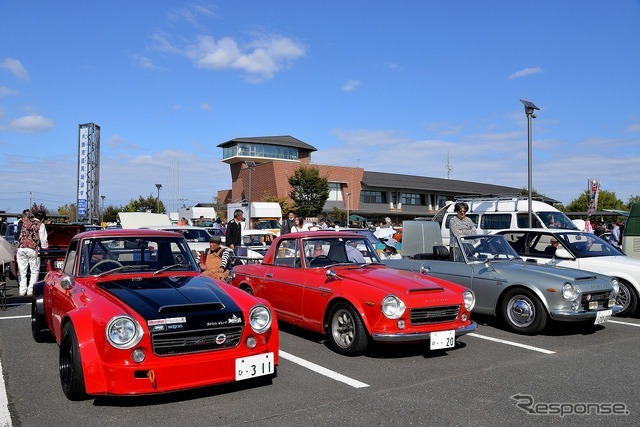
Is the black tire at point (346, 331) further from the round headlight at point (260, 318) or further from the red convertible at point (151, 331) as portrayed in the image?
the round headlight at point (260, 318)

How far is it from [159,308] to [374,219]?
202ft

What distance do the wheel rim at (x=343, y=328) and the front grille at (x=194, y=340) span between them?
73.3 inches

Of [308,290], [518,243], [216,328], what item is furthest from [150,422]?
[518,243]

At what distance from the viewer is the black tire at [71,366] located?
4.16 metres

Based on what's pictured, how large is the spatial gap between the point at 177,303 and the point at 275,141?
6513 cm

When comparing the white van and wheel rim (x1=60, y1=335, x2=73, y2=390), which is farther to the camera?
the white van

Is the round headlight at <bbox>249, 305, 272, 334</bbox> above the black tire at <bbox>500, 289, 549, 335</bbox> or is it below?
above

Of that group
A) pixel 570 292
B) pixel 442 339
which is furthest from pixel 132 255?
pixel 570 292

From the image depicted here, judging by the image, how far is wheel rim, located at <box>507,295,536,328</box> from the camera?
24.2 ft

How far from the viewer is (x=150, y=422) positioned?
399 centimetres

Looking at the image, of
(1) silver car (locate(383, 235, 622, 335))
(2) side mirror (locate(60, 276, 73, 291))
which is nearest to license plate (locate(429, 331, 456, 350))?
(1) silver car (locate(383, 235, 622, 335))

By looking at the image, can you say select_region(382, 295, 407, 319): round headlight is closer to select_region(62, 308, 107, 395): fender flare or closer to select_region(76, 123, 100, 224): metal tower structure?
select_region(62, 308, 107, 395): fender flare

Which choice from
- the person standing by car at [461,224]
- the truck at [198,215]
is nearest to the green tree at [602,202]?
the truck at [198,215]

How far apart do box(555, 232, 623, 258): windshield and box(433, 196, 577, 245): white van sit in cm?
615
